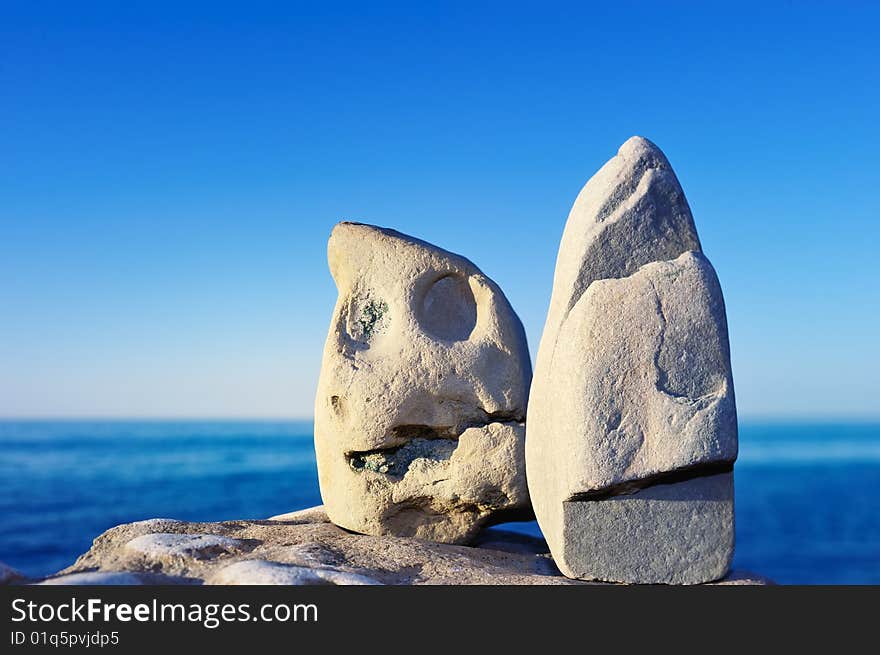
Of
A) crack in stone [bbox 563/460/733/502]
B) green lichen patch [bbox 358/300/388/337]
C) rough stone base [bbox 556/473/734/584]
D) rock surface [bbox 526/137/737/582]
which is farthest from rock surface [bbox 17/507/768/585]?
green lichen patch [bbox 358/300/388/337]

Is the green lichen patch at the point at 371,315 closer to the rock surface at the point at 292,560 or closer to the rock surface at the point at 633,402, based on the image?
the rock surface at the point at 292,560

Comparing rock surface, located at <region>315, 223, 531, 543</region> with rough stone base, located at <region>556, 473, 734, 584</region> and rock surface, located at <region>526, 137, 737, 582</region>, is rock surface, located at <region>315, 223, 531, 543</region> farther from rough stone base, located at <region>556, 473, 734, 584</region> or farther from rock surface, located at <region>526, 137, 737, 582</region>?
rough stone base, located at <region>556, 473, 734, 584</region>

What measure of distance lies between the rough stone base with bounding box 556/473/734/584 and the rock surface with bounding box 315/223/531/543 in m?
1.33

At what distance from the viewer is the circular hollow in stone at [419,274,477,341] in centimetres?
738

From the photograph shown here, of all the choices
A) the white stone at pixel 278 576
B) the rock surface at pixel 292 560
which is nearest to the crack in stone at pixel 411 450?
the rock surface at pixel 292 560

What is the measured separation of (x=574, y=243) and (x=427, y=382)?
1670 millimetres

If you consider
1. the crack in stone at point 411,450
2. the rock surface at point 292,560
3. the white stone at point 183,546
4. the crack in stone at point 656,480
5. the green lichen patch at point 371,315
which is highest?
the green lichen patch at point 371,315

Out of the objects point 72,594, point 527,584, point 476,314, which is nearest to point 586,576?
point 527,584

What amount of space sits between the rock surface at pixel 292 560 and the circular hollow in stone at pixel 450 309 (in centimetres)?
167

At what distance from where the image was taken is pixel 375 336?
736 centimetres

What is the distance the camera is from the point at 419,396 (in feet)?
23.2

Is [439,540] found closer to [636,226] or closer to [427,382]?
[427,382]

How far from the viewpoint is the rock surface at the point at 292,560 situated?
204 inches

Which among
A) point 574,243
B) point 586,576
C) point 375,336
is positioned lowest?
point 586,576
